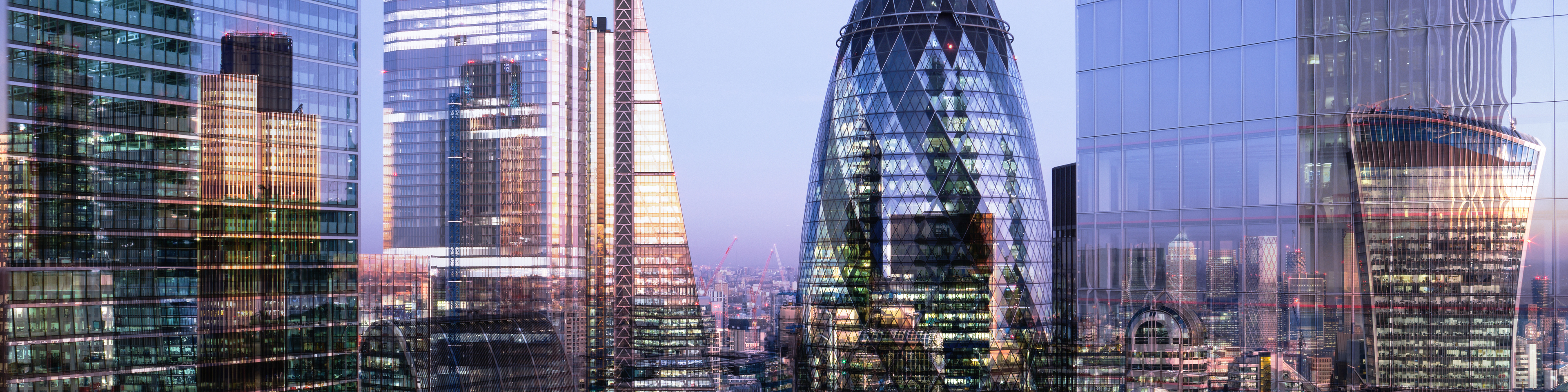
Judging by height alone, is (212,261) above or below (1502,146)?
below

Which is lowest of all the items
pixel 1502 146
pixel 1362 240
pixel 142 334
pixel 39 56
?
pixel 142 334

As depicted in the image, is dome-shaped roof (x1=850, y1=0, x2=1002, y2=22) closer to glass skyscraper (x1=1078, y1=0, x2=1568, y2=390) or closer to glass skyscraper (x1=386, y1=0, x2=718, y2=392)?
glass skyscraper (x1=386, y1=0, x2=718, y2=392)

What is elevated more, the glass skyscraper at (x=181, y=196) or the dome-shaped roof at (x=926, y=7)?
the dome-shaped roof at (x=926, y=7)

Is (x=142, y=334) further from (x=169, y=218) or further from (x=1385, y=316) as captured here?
(x=1385, y=316)

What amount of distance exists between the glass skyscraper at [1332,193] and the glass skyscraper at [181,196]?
4709 centimetres

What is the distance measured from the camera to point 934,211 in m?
87.2

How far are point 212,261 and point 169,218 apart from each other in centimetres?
368

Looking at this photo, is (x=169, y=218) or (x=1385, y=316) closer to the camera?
(x=1385, y=316)

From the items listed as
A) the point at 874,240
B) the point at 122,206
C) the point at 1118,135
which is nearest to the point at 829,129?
the point at 874,240

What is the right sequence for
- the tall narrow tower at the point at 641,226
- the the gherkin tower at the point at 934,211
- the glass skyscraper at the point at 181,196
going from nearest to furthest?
the glass skyscraper at the point at 181,196 → the the gherkin tower at the point at 934,211 → the tall narrow tower at the point at 641,226

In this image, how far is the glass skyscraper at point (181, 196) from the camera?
48.2 m

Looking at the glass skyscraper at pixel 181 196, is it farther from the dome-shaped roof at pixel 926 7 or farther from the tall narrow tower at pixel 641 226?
the tall narrow tower at pixel 641 226

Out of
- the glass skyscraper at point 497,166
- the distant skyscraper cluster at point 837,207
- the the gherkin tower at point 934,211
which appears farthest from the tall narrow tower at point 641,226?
the the gherkin tower at point 934,211

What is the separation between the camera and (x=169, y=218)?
55656mm
